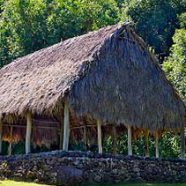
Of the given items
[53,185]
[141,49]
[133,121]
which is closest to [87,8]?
[141,49]

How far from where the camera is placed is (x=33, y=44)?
1203 inches

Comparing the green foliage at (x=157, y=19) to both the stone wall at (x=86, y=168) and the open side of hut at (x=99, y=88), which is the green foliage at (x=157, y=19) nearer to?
the open side of hut at (x=99, y=88)

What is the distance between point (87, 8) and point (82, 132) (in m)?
11.8

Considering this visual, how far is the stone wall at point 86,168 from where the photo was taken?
15.2 metres

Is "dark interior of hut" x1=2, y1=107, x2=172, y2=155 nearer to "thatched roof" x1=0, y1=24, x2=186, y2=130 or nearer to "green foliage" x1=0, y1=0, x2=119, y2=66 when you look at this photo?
"thatched roof" x1=0, y1=24, x2=186, y2=130

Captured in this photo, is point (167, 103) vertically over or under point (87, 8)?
under

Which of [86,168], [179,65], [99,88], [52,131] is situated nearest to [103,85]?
[99,88]

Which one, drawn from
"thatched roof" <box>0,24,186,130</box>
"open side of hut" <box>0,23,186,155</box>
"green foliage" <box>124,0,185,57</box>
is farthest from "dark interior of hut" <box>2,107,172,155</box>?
"green foliage" <box>124,0,185,57</box>

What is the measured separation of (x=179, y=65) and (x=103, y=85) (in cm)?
946

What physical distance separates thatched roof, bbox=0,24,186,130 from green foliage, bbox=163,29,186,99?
6247 millimetres

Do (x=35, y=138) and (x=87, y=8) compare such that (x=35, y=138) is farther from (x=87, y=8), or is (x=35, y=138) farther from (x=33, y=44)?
(x=87, y=8)

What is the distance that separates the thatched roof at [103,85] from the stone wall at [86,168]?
4.23 ft

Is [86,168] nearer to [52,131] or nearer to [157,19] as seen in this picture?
[52,131]

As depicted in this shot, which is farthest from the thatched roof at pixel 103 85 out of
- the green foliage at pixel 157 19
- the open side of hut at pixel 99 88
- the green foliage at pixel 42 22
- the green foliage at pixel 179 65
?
the green foliage at pixel 157 19
